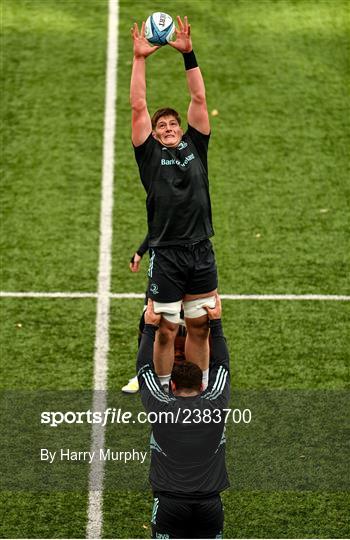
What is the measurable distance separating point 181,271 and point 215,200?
5.08 meters

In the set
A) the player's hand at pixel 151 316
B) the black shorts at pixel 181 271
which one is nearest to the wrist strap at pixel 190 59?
the black shorts at pixel 181 271

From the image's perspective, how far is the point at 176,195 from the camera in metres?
8.87

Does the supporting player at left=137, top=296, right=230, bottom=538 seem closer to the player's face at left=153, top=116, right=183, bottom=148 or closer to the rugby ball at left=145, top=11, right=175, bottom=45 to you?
the player's face at left=153, top=116, right=183, bottom=148

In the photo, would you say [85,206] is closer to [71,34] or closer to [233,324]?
[233,324]

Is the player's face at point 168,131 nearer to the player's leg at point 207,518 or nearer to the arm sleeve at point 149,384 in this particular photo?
the arm sleeve at point 149,384

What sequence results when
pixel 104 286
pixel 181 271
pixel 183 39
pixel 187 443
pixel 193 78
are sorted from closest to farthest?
pixel 187 443 → pixel 183 39 → pixel 193 78 → pixel 181 271 → pixel 104 286

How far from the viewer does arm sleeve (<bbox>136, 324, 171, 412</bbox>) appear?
7.46 meters

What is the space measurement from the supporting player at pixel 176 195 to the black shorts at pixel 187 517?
2.10 meters

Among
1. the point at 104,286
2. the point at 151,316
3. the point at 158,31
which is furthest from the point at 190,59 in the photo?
the point at 104,286

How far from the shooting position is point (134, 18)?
1741 centimetres

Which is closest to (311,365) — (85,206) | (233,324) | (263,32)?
(233,324)

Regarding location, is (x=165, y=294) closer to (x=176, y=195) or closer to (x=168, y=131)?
(x=176, y=195)

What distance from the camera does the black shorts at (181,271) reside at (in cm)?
909

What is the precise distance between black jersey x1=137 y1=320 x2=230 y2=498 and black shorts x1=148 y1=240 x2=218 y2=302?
170cm
